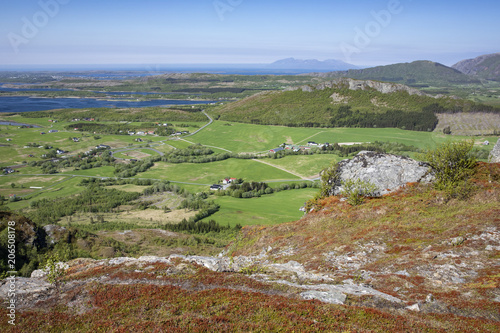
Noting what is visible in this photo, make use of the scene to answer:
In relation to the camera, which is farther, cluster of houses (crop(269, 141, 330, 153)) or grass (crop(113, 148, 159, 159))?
cluster of houses (crop(269, 141, 330, 153))

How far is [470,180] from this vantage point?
32.3 metres

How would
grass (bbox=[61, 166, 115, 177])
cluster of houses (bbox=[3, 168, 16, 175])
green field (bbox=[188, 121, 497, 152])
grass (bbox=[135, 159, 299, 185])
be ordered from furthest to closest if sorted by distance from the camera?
green field (bbox=[188, 121, 497, 152]), grass (bbox=[61, 166, 115, 177]), grass (bbox=[135, 159, 299, 185]), cluster of houses (bbox=[3, 168, 16, 175])

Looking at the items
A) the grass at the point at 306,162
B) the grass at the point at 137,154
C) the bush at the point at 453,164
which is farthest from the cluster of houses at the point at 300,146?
the bush at the point at 453,164

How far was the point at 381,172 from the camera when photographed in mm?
39469

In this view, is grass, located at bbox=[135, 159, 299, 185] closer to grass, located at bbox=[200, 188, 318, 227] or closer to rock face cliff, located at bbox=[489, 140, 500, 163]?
grass, located at bbox=[200, 188, 318, 227]

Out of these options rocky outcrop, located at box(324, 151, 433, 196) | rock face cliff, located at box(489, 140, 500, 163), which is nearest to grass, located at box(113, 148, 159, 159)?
rocky outcrop, located at box(324, 151, 433, 196)

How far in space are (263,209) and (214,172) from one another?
40831 mm

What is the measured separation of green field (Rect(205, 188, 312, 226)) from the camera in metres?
65.3

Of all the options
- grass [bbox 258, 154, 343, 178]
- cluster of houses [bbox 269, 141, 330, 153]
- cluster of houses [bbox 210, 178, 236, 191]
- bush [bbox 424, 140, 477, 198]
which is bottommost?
cluster of houses [bbox 210, 178, 236, 191]

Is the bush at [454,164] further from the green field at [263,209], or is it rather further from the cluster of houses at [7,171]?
the cluster of houses at [7,171]

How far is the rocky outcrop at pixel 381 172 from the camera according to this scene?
37656 millimetres

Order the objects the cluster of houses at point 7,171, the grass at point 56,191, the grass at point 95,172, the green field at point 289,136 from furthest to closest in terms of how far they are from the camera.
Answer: the green field at point 289,136
the grass at point 95,172
the cluster of houses at point 7,171
the grass at point 56,191

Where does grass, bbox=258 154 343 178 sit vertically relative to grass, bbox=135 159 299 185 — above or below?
above

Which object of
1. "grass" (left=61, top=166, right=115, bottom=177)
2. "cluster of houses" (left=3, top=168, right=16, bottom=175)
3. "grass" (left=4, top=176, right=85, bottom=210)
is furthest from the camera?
"grass" (left=61, top=166, right=115, bottom=177)
